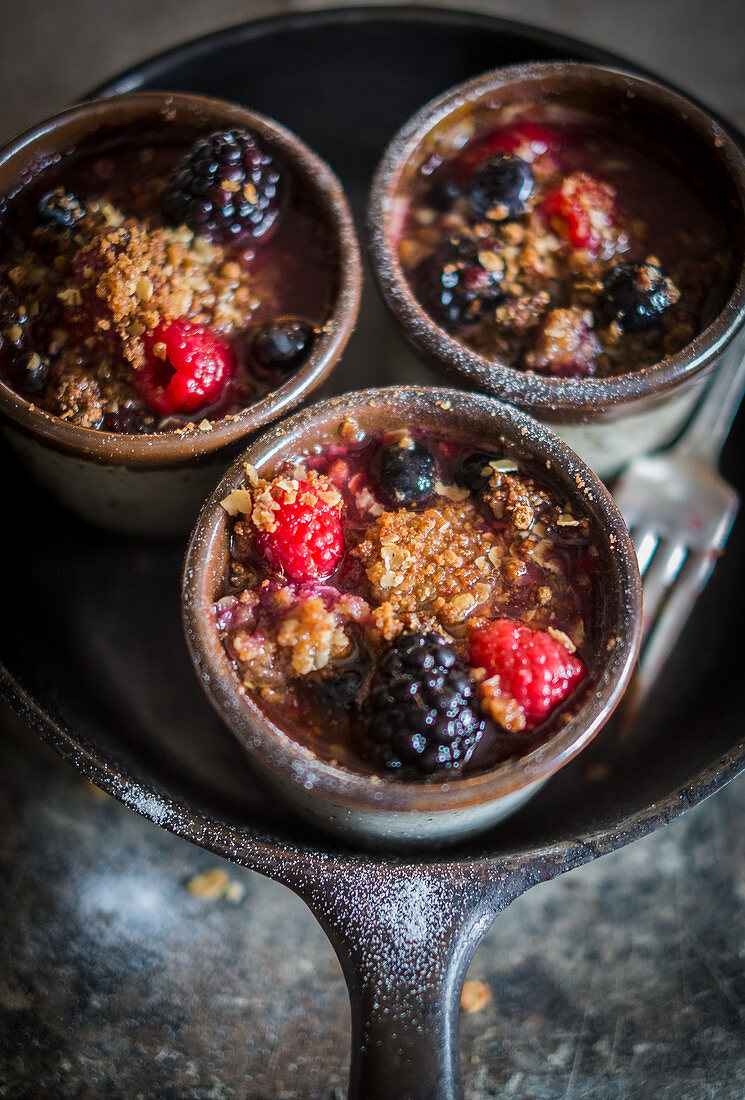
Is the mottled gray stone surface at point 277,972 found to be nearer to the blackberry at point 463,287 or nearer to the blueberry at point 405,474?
the blueberry at point 405,474

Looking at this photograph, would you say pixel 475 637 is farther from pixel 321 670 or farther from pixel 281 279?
pixel 281 279

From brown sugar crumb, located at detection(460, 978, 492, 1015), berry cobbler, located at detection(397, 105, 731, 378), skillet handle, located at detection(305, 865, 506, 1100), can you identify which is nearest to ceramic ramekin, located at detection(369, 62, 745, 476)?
berry cobbler, located at detection(397, 105, 731, 378)

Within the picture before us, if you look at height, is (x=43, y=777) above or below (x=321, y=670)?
below

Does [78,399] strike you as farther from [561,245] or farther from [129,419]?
[561,245]

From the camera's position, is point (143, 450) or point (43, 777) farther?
point (43, 777)

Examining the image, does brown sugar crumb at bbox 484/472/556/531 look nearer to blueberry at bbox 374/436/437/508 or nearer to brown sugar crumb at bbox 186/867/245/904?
blueberry at bbox 374/436/437/508

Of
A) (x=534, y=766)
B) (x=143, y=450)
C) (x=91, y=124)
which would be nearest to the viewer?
(x=534, y=766)

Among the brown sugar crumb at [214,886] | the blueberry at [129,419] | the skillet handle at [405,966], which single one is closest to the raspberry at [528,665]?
the skillet handle at [405,966]

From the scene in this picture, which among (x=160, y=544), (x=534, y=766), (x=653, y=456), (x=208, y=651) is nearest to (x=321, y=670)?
(x=208, y=651)
